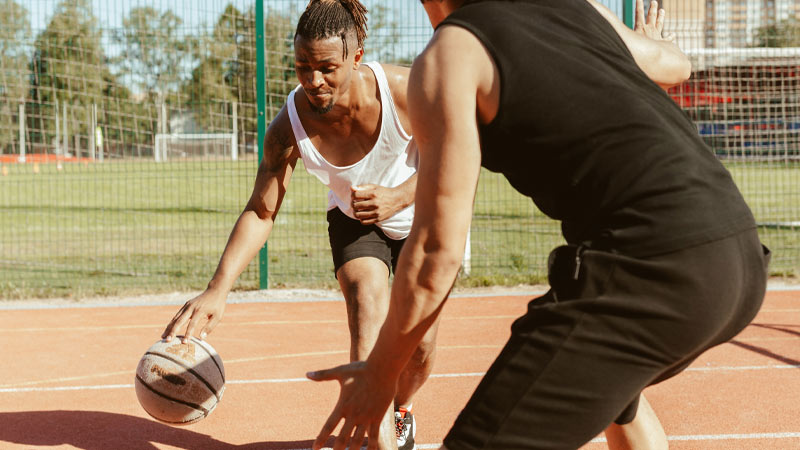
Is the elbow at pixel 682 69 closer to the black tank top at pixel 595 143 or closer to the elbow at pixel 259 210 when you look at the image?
the black tank top at pixel 595 143

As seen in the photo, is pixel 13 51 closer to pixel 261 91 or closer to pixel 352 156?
pixel 261 91

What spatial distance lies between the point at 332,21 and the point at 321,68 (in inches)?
9.4

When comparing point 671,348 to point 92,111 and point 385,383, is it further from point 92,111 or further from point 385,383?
point 92,111

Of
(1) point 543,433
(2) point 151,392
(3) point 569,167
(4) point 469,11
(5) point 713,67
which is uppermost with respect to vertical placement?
(5) point 713,67

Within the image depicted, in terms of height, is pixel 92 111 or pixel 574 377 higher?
pixel 92 111

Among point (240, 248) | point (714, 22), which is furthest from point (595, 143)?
point (714, 22)


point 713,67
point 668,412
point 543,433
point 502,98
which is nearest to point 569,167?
point 502,98

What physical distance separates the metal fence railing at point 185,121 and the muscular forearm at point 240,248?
6.52 m

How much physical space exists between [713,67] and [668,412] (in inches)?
412

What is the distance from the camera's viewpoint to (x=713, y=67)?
14.2 m

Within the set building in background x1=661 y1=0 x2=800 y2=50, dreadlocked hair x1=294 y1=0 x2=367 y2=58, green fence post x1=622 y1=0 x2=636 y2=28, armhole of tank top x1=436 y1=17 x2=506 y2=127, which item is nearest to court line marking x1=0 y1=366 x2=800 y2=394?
dreadlocked hair x1=294 y1=0 x2=367 y2=58

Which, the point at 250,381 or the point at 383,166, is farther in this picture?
the point at 250,381

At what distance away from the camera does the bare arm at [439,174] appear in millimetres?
1923

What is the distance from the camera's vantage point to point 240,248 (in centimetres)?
354
